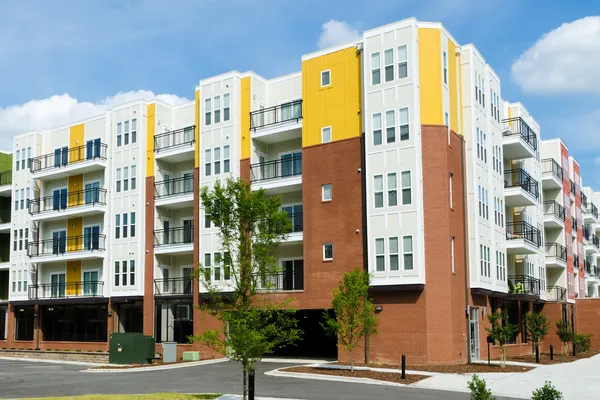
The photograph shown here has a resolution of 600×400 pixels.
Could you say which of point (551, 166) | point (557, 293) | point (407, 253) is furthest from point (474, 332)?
point (551, 166)

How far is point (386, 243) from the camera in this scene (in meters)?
34.7

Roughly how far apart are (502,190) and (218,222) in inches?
1066

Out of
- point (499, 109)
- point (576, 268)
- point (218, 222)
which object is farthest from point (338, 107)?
point (576, 268)

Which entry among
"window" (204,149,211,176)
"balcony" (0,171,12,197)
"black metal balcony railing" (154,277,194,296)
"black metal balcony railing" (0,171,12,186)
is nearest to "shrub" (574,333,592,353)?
"black metal balcony railing" (154,277,194,296)

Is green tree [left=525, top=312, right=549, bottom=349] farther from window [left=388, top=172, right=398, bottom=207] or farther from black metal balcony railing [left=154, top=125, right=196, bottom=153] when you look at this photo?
black metal balcony railing [left=154, top=125, right=196, bottom=153]

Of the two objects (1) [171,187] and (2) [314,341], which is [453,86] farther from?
(1) [171,187]

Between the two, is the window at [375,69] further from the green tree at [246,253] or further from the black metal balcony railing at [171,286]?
the black metal balcony railing at [171,286]

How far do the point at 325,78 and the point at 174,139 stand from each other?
12.8m

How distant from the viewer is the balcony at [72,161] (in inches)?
1939

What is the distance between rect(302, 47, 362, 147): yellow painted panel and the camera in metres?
37.3

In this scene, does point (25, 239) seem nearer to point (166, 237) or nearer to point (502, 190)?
point (166, 237)

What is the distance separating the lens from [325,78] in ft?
126

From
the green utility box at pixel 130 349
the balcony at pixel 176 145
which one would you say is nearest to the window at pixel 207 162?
the balcony at pixel 176 145

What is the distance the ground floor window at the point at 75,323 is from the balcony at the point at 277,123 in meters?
17.5
